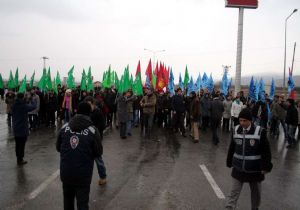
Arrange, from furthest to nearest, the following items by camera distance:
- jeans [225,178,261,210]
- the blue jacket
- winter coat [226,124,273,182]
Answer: the blue jacket
jeans [225,178,261,210]
winter coat [226,124,273,182]

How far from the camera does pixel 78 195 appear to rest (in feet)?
Answer: 14.1

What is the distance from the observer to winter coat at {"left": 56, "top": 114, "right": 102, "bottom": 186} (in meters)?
4.27

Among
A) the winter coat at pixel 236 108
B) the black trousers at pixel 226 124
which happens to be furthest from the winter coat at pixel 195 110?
the black trousers at pixel 226 124

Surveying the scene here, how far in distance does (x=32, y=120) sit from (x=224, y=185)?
33.6 ft

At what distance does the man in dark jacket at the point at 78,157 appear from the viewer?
14.0 feet

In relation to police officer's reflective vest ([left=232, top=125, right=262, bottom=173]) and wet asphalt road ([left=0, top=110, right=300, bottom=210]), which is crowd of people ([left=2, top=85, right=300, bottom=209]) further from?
wet asphalt road ([left=0, top=110, right=300, bottom=210])

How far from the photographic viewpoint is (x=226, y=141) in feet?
42.2

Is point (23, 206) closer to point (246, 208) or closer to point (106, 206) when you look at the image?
point (106, 206)

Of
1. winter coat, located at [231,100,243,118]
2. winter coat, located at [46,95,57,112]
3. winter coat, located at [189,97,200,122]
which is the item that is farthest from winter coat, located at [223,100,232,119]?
winter coat, located at [46,95,57,112]

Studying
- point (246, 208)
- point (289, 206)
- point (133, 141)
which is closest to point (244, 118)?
point (246, 208)

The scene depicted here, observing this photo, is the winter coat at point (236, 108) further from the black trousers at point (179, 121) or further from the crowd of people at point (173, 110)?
the black trousers at point (179, 121)

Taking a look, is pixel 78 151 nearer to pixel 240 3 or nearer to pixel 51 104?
pixel 51 104

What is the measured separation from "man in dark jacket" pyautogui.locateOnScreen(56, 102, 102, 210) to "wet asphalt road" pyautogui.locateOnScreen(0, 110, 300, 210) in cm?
135

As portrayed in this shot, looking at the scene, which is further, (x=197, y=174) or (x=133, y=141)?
(x=133, y=141)
